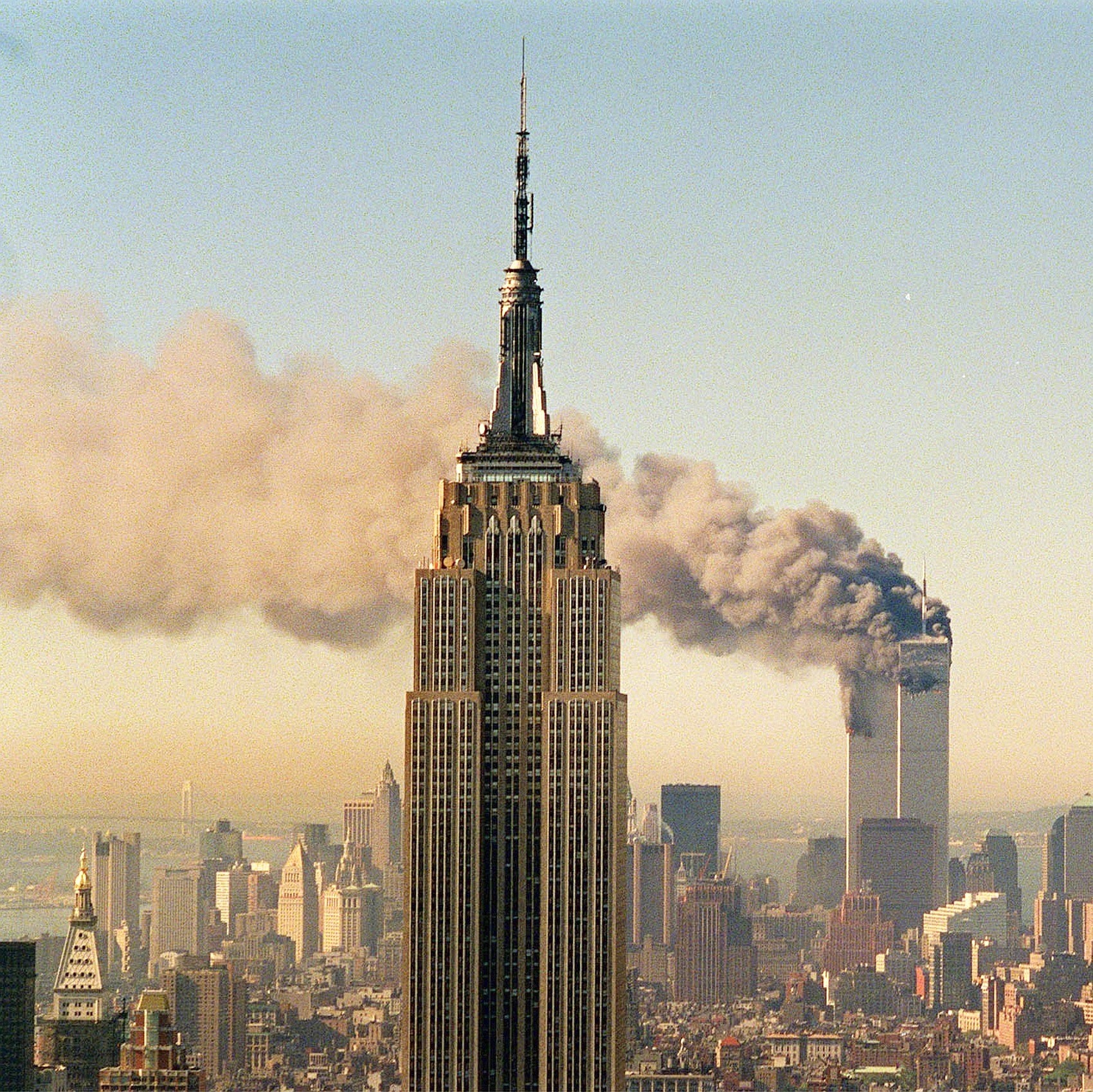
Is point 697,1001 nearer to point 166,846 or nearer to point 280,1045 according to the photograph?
point 280,1045

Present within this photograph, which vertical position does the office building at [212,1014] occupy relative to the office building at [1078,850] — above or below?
below

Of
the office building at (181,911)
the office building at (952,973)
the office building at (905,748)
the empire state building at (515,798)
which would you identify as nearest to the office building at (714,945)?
the office building at (905,748)

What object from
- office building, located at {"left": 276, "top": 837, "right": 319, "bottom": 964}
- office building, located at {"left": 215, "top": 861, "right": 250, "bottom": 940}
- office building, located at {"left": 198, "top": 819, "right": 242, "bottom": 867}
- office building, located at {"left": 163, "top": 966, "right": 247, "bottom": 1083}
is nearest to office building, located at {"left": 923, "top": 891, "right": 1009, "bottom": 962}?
office building, located at {"left": 276, "top": 837, "right": 319, "bottom": 964}

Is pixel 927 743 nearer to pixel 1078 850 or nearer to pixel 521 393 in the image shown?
pixel 1078 850

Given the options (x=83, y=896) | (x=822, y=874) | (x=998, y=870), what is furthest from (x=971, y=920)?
(x=83, y=896)

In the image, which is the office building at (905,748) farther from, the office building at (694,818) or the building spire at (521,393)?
the building spire at (521,393)

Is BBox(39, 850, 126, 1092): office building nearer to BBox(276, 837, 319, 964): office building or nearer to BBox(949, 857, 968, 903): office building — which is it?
BBox(276, 837, 319, 964): office building

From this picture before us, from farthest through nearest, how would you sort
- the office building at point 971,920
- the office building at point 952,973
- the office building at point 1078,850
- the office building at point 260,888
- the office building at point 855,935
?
the office building at point 971,920, the office building at point 952,973, the office building at point 855,935, the office building at point 1078,850, the office building at point 260,888
